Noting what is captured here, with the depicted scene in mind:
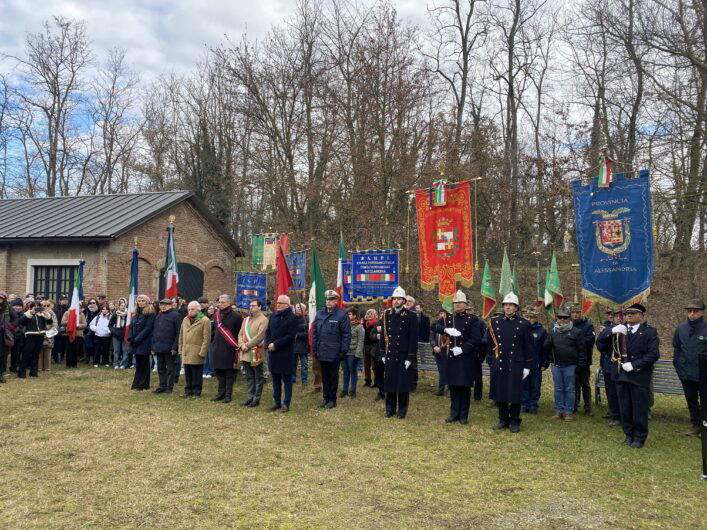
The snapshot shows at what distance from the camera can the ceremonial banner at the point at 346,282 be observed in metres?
13.7

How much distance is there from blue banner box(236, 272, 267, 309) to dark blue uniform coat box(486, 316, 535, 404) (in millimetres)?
9493

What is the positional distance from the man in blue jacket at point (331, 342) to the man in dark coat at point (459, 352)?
5.09 feet

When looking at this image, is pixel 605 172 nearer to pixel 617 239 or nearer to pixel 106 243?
pixel 617 239

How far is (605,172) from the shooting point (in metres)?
9.50

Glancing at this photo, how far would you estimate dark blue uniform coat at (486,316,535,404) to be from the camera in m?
8.56

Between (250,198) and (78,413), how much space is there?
20.7m

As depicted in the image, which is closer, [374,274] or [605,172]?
[605,172]

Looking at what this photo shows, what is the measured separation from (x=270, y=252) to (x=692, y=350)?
1308 centimetres

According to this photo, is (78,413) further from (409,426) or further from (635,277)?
(635,277)

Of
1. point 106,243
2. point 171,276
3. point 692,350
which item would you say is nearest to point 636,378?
point 692,350

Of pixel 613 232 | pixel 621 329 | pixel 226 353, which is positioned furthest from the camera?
pixel 226 353

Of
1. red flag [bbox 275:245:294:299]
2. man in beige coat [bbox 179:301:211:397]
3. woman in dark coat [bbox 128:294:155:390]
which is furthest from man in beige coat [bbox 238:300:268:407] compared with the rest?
woman in dark coat [bbox 128:294:155:390]

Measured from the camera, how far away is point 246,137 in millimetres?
28594

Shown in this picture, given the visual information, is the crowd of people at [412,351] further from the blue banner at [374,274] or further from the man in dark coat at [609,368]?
the blue banner at [374,274]
